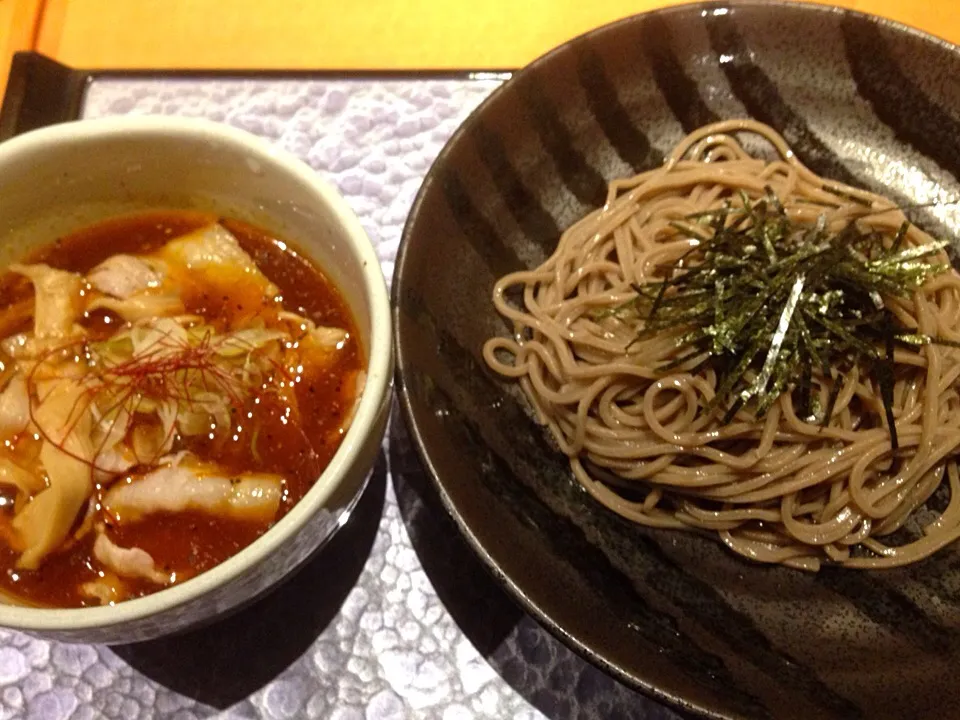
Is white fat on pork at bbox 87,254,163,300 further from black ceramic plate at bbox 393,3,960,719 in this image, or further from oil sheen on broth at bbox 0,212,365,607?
black ceramic plate at bbox 393,3,960,719

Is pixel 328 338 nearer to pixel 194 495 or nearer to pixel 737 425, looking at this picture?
pixel 194 495

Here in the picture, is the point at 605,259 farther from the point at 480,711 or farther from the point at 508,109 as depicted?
the point at 480,711

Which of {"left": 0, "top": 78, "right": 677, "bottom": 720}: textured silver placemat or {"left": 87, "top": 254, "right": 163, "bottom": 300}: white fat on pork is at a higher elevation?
{"left": 87, "top": 254, "right": 163, "bottom": 300}: white fat on pork

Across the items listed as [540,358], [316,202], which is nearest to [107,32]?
[316,202]

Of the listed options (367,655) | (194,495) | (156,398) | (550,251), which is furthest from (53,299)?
(550,251)

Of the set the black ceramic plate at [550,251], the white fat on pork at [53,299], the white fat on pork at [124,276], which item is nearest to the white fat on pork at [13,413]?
the white fat on pork at [53,299]

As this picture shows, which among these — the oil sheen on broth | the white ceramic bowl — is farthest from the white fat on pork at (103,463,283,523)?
the white ceramic bowl
